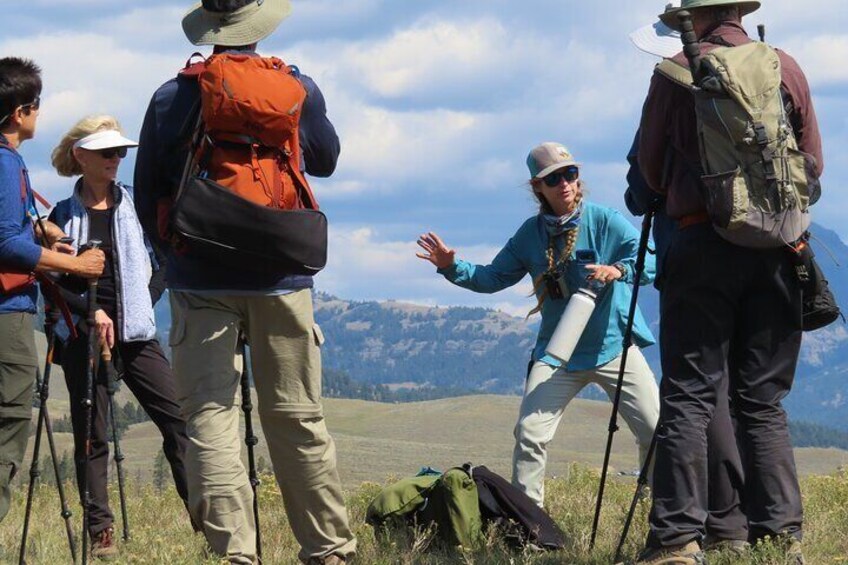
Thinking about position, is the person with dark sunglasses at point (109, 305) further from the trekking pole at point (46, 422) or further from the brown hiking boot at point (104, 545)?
the trekking pole at point (46, 422)

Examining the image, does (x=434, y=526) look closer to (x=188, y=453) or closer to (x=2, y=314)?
(x=188, y=453)

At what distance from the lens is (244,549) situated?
6719 mm

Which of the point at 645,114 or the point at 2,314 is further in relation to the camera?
the point at 2,314

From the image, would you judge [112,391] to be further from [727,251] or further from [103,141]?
[727,251]

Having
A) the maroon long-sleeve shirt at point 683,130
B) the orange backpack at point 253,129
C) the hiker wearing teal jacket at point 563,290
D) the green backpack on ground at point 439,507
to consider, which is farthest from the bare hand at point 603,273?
the orange backpack at point 253,129

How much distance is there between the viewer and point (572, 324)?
8.99m

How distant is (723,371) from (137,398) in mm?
3907

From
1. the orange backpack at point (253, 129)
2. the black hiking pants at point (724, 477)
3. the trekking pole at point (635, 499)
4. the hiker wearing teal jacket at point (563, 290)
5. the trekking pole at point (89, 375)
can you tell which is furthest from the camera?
the hiker wearing teal jacket at point (563, 290)

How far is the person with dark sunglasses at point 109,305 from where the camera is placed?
28.0 ft

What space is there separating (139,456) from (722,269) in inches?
4820

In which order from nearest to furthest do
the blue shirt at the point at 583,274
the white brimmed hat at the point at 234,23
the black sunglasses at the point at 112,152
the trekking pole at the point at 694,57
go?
the trekking pole at the point at 694,57
the white brimmed hat at the point at 234,23
the black sunglasses at the point at 112,152
the blue shirt at the point at 583,274

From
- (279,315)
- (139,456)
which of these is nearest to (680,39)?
(279,315)

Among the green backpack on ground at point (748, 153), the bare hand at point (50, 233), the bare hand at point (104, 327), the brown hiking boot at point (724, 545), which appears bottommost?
the brown hiking boot at point (724, 545)

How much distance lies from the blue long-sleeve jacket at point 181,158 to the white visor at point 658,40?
1.63 m
